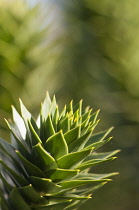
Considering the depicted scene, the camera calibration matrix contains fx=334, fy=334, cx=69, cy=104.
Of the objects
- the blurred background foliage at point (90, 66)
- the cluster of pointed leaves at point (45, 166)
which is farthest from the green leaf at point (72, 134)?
the blurred background foliage at point (90, 66)

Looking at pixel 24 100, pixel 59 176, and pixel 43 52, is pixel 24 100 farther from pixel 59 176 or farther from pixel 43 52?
pixel 59 176

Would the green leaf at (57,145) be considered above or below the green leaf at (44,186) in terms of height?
above

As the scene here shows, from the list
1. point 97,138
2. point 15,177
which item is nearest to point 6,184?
point 15,177

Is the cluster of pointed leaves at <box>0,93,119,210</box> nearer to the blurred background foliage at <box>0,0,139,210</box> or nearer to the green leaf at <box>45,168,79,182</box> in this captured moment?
the green leaf at <box>45,168,79,182</box>

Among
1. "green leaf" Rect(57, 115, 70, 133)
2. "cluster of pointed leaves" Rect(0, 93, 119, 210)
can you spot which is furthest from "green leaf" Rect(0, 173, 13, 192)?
"green leaf" Rect(57, 115, 70, 133)

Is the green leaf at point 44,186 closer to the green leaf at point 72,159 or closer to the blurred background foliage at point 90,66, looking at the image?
the green leaf at point 72,159

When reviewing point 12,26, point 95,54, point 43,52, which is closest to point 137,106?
point 95,54
